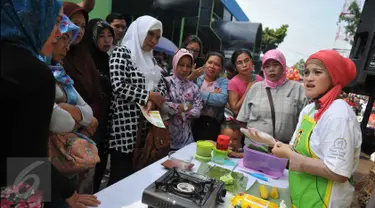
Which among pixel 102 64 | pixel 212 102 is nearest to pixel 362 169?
pixel 212 102

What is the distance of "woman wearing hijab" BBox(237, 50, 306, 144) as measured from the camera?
185 centimetres

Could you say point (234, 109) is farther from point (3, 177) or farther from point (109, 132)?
point (3, 177)

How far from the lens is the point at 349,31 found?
13.4 m

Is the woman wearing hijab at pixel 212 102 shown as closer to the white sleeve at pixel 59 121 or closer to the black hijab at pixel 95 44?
the black hijab at pixel 95 44

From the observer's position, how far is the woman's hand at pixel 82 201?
0.95 meters

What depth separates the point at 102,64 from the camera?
198 cm

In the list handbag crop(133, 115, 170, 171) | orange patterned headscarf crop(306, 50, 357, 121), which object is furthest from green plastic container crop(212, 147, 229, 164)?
orange patterned headscarf crop(306, 50, 357, 121)

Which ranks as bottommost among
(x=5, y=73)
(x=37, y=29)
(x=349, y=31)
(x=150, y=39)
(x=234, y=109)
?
(x=234, y=109)

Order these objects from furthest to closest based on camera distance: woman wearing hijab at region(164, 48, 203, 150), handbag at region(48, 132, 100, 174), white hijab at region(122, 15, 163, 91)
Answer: woman wearing hijab at region(164, 48, 203, 150), white hijab at region(122, 15, 163, 91), handbag at region(48, 132, 100, 174)

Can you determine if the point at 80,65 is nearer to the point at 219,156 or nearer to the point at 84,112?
the point at 84,112

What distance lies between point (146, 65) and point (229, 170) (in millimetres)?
1001

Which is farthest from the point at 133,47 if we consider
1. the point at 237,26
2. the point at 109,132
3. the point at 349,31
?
the point at 349,31

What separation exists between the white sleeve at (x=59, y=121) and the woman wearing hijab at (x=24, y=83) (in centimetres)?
28

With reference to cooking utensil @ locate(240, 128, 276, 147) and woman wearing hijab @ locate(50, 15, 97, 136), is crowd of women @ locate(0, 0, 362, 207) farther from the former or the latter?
cooking utensil @ locate(240, 128, 276, 147)
